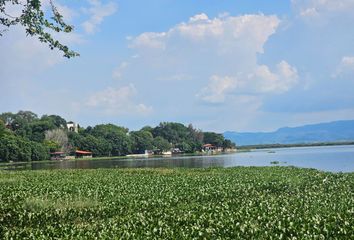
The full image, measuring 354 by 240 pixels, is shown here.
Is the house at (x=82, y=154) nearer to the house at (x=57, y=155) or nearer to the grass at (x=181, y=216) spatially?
the house at (x=57, y=155)

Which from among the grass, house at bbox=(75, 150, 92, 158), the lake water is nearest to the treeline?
house at bbox=(75, 150, 92, 158)

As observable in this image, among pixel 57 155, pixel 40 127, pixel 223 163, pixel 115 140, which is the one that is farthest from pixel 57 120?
pixel 223 163

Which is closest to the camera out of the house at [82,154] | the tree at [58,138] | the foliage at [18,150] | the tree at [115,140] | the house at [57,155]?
the foliage at [18,150]

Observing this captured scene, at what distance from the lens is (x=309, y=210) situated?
1839cm

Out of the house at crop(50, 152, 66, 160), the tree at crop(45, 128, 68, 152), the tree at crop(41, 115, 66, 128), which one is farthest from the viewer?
the tree at crop(41, 115, 66, 128)

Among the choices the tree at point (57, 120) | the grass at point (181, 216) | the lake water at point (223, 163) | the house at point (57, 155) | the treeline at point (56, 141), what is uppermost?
the tree at point (57, 120)

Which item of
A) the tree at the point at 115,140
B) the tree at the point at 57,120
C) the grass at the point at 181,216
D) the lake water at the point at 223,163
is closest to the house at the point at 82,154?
the tree at the point at 115,140

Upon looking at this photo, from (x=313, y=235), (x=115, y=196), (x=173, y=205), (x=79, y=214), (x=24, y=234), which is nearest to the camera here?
(x=313, y=235)

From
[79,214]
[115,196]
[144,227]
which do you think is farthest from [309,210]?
[115,196]

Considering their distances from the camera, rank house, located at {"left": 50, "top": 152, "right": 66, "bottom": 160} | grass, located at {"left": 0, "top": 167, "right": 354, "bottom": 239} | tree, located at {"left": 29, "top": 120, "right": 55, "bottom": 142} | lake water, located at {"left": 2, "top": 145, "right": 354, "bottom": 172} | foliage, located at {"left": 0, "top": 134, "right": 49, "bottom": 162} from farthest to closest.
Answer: tree, located at {"left": 29, "top": 120, "right": 55, "bottom": 142}, house, located at {"left": 50, "top": 152, "right": 66, "bottom": 160}, foliage, located at {"left": 0, "top": 134, "right": 49, "bottom": 162}, lake water, located at {"left": 2, "top": 145, "right": 354, "bottom": 172}, grass, located at {"left": 0, "top": 167, "right": 354, "bottom": 239}

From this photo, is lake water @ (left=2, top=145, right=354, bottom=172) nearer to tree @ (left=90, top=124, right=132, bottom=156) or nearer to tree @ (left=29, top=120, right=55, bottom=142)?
tree @ (left=29, top=120, right=55, bottom=142)

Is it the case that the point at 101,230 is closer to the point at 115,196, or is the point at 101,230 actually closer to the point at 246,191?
the point at 115,196

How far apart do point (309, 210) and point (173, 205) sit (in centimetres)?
730

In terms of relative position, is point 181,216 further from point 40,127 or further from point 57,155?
point 40,127
